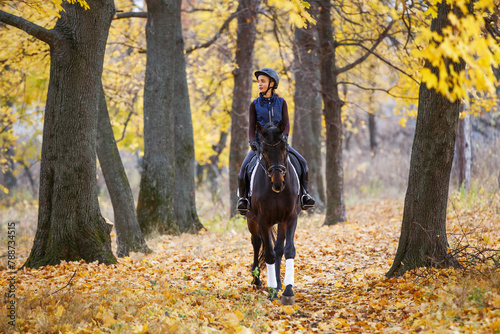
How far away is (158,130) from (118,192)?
100 inches

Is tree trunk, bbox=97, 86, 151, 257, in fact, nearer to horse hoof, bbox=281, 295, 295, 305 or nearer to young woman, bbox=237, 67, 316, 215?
young woman, bbox=237, 67, 316, 215

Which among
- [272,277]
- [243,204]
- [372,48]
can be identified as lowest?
[272,277]

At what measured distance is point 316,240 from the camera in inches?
→ 446

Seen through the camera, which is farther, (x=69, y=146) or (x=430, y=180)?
(x=69, y=146)

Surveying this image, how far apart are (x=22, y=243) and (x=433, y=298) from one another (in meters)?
11.1

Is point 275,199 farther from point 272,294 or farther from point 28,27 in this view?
point 28,27

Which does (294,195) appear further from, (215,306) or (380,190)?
(380,190)

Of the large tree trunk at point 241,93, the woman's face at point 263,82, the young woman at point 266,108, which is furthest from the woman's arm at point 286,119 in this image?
the large tree trunk at point 241,93

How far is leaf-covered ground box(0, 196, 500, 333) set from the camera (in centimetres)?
472

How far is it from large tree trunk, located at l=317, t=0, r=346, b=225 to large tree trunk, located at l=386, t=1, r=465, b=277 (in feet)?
22.6

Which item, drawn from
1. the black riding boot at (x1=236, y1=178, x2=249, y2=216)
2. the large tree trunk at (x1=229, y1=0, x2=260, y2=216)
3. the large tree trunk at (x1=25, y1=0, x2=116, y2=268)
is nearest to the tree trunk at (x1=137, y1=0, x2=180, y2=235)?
the large tree trunk at (x1=229, y1=0, x2=260, y2=216)

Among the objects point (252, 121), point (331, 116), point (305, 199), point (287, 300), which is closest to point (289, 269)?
point (287, 300)

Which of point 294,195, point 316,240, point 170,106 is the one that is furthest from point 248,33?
point 294,195

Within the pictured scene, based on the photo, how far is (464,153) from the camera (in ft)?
47.9
